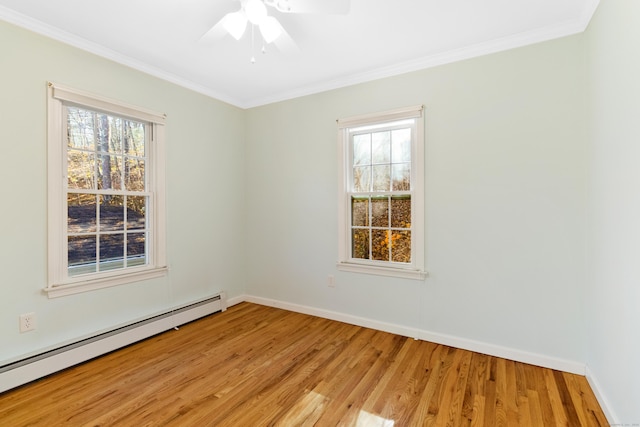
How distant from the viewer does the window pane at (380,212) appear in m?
3.19

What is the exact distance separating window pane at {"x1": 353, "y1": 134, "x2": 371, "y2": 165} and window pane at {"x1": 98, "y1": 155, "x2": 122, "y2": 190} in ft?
7.77

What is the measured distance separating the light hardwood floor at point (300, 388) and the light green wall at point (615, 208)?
0.38 m

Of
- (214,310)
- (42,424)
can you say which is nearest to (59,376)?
(42,424)

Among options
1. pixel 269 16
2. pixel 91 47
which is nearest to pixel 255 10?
pixel 269 16

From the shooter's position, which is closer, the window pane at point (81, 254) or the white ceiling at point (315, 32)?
the white ceiling at point (315, 32)

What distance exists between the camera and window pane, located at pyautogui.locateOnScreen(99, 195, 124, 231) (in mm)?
2756

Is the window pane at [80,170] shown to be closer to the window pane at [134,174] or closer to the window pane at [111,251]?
the window pane at [134,174]

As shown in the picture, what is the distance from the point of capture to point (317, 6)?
67.1 inches

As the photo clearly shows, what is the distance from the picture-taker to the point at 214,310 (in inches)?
142

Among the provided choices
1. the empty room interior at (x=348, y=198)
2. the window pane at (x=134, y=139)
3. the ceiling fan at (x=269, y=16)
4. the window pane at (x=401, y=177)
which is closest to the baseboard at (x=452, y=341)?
the empty room interior at (x=348, y=198)

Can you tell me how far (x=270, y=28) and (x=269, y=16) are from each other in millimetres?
76

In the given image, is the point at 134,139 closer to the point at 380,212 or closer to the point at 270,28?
the point at 270,28

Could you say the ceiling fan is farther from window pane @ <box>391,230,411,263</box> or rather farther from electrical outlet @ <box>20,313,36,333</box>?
electrical outlet @ <box>20,313,36,333</box>

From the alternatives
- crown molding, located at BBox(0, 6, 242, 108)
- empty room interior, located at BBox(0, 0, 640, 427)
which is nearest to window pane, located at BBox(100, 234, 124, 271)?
empty room interior, located at BBox(0, 0, 640, 427)
